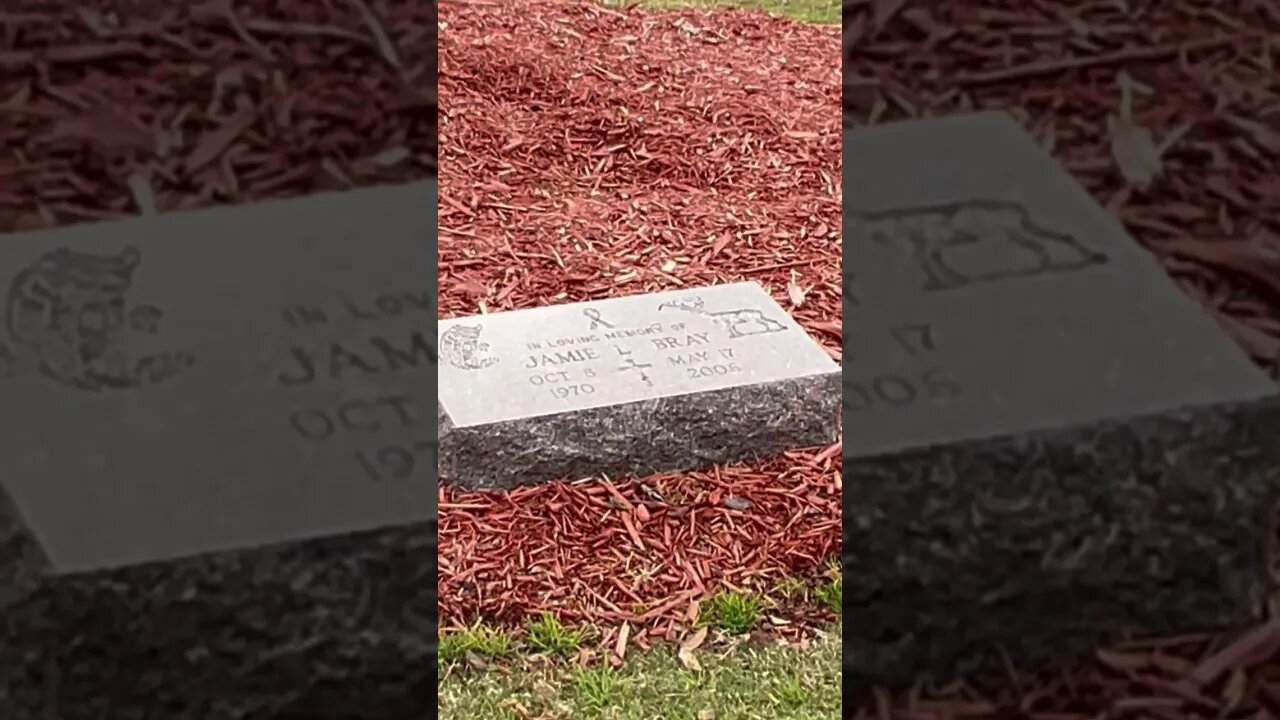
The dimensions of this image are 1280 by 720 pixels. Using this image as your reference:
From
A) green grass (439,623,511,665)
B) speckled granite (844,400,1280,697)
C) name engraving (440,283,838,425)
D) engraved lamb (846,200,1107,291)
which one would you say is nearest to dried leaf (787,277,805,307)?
name engraving (440,283,838,425)

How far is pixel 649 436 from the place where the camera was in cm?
330

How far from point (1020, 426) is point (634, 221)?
9.87 ft

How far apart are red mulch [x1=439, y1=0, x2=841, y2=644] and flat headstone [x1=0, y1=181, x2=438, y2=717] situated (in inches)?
55.6

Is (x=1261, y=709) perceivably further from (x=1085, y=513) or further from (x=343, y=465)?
(x=343, y=465)

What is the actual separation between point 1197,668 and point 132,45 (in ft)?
4.32

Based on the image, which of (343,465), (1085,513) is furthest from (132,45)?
(1085,513)

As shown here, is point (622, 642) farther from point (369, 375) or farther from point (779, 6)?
point (779, 6)

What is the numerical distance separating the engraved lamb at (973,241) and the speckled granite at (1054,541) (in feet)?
0.61

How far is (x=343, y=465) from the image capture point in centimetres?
153

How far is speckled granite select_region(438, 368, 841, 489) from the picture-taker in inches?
127

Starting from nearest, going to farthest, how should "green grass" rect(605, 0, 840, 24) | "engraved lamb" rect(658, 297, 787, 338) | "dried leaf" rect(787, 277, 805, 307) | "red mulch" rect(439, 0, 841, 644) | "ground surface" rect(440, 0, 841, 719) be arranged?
"ground surface" rect(440, 0, 841, 719) → "red mulch" rect(439, 0, 841, 644) → "engraved lamb" rect(658, 297, 787, 338) → "dried leaf" rect(787, 277, 805, 307) → "green grass" rect(605, 0, 840, 24)

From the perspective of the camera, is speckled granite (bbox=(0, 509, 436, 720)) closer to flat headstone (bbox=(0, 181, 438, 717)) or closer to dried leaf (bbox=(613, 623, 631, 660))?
flat headstone (bbox=(0, 181, 438, 717))

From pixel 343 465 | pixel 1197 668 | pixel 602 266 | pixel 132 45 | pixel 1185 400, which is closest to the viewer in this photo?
pixel 132 45

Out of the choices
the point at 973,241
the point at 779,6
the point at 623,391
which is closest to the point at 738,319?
the point at 623,391
